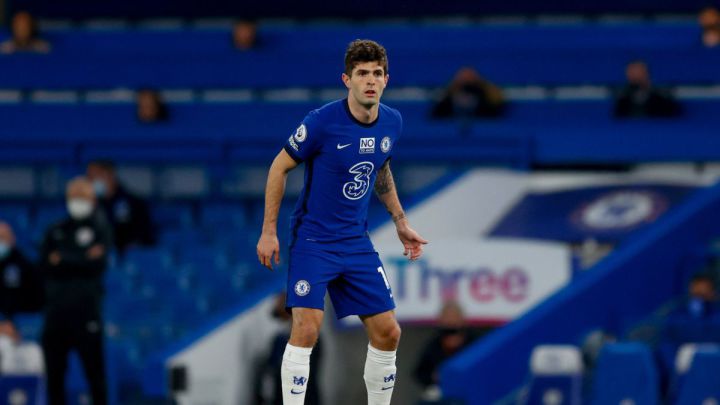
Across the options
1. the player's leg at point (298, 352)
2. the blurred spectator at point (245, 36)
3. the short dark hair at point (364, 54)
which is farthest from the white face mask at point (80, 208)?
the blurred spectator at point (245, 36)

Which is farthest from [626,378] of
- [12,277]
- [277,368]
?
[12,277]

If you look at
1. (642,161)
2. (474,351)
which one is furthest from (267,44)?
(474,351)

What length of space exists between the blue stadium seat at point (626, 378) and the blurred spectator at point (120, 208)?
207 inches

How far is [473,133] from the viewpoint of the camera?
44.4ft

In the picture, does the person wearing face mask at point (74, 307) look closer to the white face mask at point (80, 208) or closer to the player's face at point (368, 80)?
the white face mask at point (80, 208)

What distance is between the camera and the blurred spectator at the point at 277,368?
10.4 meters

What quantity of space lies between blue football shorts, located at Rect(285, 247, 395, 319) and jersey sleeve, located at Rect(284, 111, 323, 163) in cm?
42

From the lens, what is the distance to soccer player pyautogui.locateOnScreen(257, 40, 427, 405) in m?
5.87

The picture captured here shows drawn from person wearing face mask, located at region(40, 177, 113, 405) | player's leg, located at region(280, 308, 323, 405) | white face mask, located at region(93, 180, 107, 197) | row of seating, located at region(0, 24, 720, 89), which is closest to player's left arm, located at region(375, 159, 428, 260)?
player's leg, located at region(280, 308, 323, 405)

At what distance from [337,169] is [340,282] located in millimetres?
534

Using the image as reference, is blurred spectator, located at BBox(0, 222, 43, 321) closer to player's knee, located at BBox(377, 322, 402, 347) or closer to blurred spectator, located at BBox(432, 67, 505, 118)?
blurred spectator, located at BBox(432, 67, 505, 118)

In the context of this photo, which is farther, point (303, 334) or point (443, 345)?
point (443, 345)

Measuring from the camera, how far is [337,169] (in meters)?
5.96

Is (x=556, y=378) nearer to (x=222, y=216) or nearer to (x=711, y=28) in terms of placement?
(x=222, y=216)
